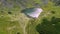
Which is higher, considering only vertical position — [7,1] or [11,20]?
[7,1]

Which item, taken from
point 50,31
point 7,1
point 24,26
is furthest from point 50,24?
point 7,1

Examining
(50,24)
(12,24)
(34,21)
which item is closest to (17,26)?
(12,24)

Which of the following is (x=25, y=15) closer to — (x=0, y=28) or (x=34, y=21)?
(x=34, y=21)

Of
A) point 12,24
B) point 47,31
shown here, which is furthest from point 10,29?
point 47,31

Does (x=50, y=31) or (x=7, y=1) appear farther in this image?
(x=7, y=1)

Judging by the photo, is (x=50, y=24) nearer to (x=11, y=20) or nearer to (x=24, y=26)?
(x=24, y=26)

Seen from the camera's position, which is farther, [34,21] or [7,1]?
[7,1]

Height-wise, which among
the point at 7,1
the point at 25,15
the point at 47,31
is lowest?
the point at 47,31

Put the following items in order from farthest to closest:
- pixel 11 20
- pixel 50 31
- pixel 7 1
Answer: pixel 7 1, pixel 11 20, pixel 50 31

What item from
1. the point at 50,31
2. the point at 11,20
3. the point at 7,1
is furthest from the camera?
the point at 7,1

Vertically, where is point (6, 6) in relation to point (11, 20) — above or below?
above
